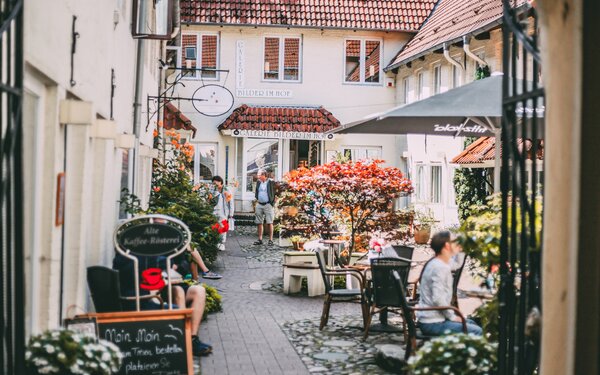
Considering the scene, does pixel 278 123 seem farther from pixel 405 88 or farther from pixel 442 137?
pixel 442 137

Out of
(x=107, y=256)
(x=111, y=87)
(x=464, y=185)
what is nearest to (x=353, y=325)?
(x=107, y=256)

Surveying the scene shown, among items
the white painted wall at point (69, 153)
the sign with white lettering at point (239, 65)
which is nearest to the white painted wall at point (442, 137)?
the sign with white lettering at point (239, 65)

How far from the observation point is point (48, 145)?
6215 mm

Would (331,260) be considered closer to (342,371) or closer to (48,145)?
(342,371)

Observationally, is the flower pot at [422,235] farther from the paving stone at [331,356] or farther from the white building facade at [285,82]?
the paving stone at [331,356]

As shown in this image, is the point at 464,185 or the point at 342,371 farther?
the point at 464,185

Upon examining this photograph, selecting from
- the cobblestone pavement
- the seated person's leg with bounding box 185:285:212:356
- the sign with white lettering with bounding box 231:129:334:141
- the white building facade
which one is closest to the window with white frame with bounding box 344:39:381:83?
the white building facade

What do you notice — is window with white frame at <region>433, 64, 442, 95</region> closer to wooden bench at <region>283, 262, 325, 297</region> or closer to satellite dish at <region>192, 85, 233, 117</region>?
satellite dish at <region>192, 85, 233, 117</region>

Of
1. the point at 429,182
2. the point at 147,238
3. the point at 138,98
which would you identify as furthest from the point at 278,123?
the point at 147,238

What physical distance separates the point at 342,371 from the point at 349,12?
21.7 m

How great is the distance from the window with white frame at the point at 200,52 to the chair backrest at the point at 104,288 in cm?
2095

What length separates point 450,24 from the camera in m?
24.2

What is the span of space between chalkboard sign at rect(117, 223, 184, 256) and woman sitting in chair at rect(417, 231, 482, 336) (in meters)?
2.24

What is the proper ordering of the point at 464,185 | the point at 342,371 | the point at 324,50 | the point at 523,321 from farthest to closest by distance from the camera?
the point at 324,50 < the point at 464,185 < the point at 342,371 < the point at 523,321
